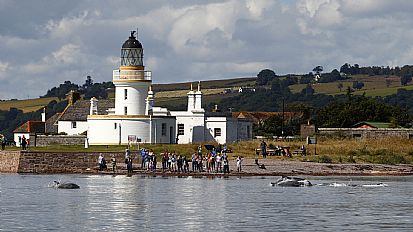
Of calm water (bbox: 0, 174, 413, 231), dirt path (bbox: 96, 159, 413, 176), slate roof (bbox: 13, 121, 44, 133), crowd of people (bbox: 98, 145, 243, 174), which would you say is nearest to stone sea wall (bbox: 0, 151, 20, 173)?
crowd of people (bbox: 98, 145, 243, 174)

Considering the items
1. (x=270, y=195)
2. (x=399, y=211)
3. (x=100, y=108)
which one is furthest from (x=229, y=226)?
(x=100, y=108)

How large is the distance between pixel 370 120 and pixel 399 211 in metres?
72.8

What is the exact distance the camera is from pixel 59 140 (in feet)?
320

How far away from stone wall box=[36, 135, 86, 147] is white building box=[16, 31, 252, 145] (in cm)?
132

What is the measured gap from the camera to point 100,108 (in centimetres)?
10550

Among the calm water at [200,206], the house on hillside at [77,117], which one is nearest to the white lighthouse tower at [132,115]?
the house on hillside at [77,117]

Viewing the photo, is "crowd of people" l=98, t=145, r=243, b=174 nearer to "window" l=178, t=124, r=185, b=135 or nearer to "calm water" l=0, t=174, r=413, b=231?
"calm water" l=0, t=174, r=413, b=231

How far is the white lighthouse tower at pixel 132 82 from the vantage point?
310 ft

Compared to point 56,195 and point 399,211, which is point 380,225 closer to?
point 399,211

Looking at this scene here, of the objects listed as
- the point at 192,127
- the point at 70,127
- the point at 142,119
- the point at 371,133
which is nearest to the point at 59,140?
the point at 70,127

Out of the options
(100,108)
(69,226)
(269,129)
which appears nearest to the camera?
(69,226)

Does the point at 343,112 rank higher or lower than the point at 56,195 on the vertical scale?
higher

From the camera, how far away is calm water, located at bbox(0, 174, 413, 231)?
133 feet

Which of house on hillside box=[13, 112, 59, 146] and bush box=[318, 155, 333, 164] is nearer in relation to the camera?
bush box=[318, 155, 333, 164]
